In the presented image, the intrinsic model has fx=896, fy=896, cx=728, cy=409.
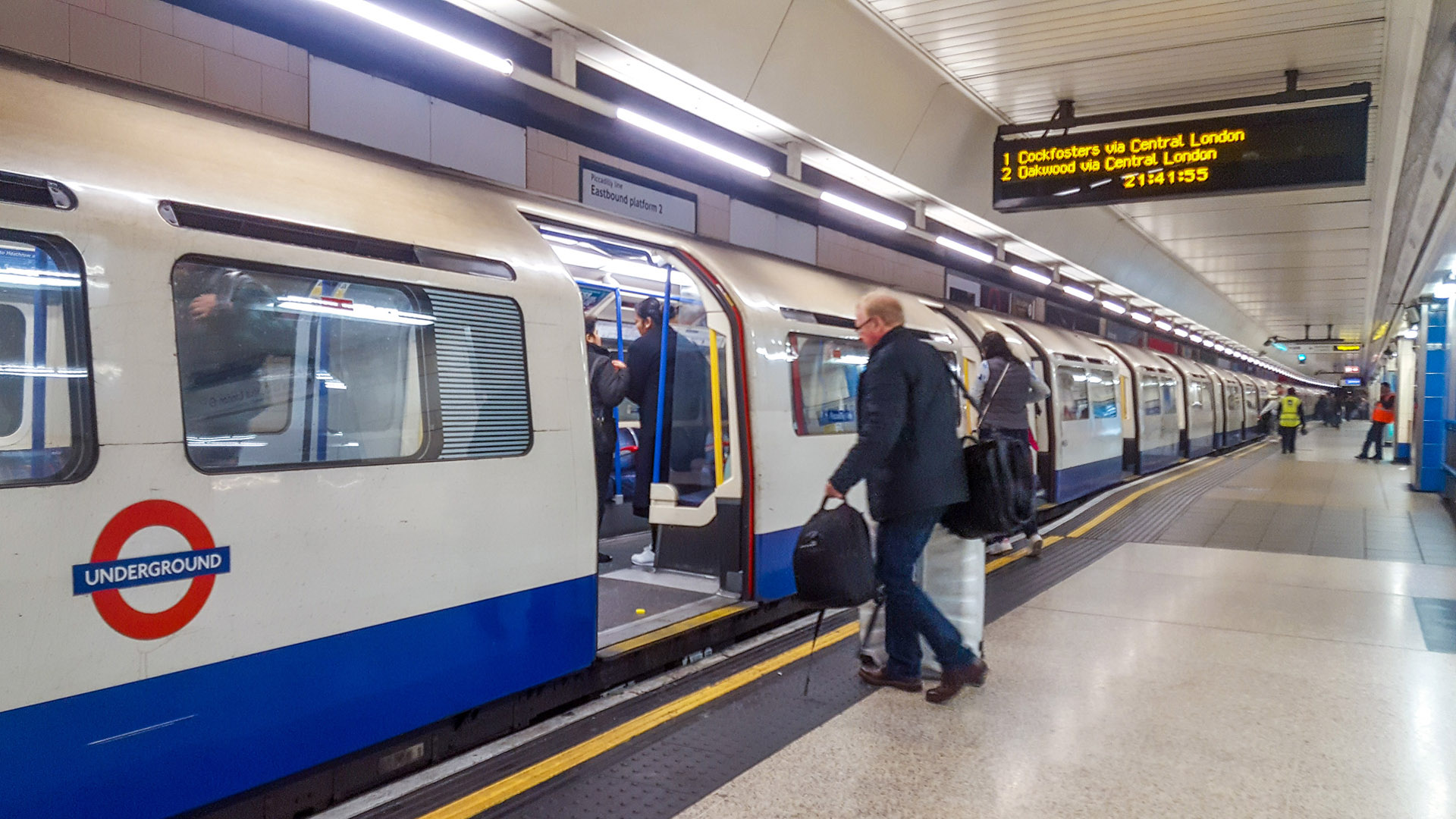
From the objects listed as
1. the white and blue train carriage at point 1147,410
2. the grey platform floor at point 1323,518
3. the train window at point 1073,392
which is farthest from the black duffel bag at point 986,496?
the white and blue train carriage at point 1147,410

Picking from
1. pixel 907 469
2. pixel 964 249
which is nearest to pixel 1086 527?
pixel 964 249

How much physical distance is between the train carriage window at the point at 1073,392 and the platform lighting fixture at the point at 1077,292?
10.1 ft

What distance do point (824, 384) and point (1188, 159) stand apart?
3.70m

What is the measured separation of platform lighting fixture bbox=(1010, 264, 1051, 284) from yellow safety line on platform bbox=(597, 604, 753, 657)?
26.2 feet

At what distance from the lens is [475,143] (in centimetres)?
515

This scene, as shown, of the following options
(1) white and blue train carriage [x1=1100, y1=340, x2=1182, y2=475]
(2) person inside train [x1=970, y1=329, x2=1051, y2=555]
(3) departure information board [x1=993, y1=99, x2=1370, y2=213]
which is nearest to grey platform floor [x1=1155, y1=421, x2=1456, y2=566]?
(1) white and blue train carriage [x1=1100, y1=340, x2=1182, y2=475]

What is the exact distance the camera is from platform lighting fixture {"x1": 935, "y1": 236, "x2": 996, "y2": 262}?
366 inches

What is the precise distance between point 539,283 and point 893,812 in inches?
95.2

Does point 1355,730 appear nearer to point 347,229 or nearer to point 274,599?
point 274,599

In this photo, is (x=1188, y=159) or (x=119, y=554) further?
(x=1188, y=159)

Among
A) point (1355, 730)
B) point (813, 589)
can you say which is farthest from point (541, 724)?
point (1355, 730)

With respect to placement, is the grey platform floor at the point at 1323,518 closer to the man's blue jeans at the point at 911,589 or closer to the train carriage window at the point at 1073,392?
the train carriage window at the point at 1073,392

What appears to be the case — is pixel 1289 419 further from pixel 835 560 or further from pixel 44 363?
pixel 44 363

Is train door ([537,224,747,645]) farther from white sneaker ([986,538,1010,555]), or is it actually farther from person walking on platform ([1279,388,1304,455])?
person walking on platform ([1279,388,1304,455])
